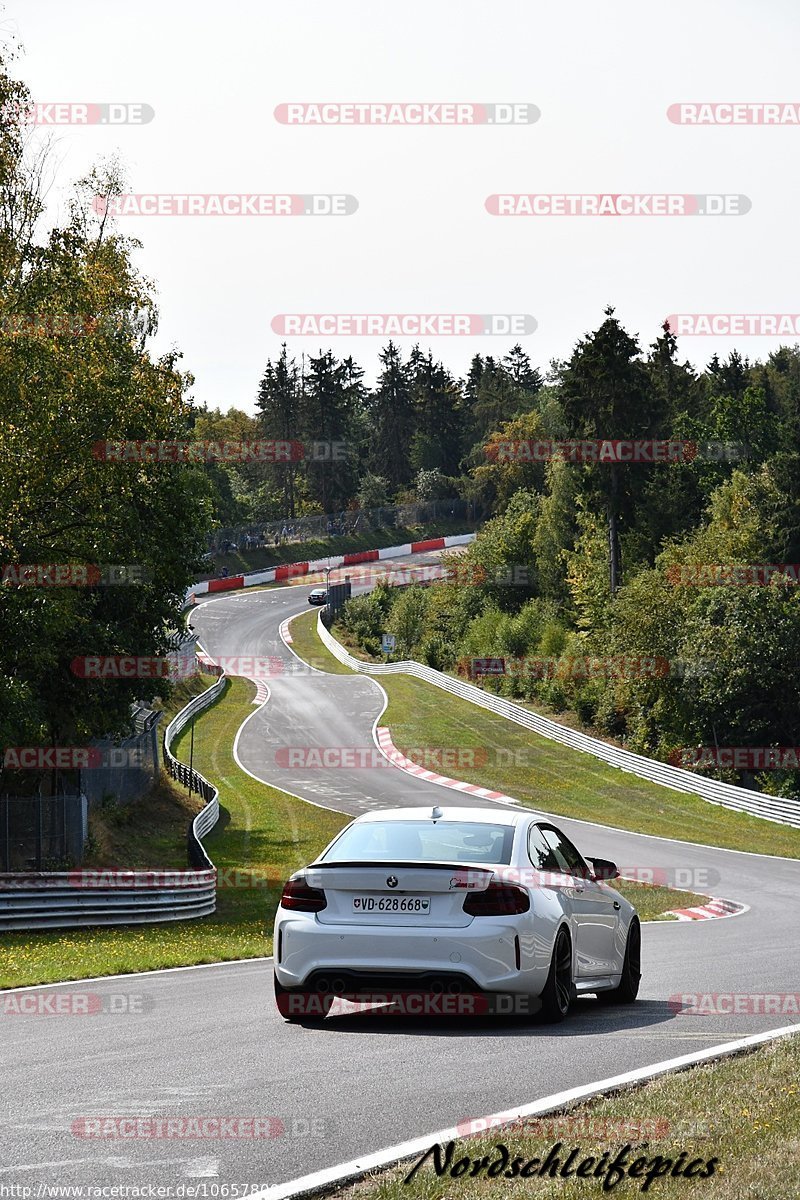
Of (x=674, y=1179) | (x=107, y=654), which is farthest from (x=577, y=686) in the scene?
(x=674, y=1179)

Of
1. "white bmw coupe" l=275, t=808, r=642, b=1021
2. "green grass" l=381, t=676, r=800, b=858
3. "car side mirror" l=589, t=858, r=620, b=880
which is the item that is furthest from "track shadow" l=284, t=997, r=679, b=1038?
"green grass" l=381, t=676, r=800, b=858

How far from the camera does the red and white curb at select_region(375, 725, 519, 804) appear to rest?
46406 millimetres

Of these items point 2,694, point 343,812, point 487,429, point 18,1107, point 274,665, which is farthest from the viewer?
point 487,429

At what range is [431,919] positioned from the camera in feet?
31.2

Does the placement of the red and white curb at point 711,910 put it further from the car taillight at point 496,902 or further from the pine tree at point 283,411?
the pine tree at point 283,411

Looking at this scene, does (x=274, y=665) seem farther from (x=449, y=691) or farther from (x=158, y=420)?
(x=158, y=420)

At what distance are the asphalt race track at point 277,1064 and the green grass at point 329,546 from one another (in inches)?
3808

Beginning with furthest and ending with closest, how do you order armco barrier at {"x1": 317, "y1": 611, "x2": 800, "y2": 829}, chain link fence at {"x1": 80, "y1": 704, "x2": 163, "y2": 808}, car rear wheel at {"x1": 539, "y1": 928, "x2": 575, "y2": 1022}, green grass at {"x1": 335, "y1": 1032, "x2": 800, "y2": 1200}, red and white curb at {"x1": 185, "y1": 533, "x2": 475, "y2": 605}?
1. red and white curb at {"x1": 185, "y1": 533, "x2": 475, "y2": 605}
2. armco barrier at {"x1": 317, "y1": 611, "x2": 800, "y2": 829}
3. chain link fence at {"x1": 80, "y1": 704, "x2": 163, "y2": 808}
4. car rear wheel at {"x1": 539, "y1": 928, "x2": 575, "y2": 1022}
5. green grass at {"x1": 335, "y1": 1032, "x2": 800, "y2": 1200}

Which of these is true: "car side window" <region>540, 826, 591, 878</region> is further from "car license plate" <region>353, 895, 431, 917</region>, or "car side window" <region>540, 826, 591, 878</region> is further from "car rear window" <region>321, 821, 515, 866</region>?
"car license plate" <region>353, 895, 431, 917</region>

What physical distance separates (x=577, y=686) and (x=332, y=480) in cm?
7464

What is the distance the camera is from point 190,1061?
27.1ft

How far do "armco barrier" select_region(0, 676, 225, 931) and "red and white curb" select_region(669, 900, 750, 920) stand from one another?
26.7 ft

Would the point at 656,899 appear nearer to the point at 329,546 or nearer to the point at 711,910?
the point at 711,910

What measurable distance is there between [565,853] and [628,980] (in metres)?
1.35
